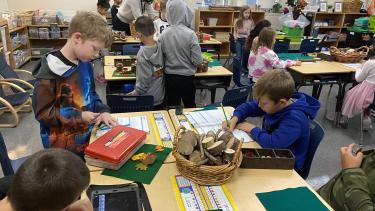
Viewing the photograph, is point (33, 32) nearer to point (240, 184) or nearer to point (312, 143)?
point (312, 143)

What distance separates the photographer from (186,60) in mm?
2955

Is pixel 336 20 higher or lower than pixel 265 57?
higher

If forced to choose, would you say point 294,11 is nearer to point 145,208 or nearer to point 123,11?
point 123,11

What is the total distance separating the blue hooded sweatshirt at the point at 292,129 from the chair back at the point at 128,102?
98cm

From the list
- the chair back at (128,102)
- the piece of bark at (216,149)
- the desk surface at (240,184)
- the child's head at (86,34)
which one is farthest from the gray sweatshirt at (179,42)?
the piece of bark at (216,149)

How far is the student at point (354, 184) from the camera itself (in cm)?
125

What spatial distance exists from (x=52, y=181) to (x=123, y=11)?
4748mm

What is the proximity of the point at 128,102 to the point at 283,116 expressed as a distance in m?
1.23

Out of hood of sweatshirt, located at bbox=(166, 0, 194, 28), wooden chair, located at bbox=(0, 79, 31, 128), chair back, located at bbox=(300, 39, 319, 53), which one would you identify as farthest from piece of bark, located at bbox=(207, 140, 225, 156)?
chair back, located at bbox=(300, 39, 319, 53)

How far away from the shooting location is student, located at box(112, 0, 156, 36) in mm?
4867

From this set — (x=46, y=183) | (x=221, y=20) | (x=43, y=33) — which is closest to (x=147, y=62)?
(x=46, y=183)

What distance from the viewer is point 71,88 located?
168cm

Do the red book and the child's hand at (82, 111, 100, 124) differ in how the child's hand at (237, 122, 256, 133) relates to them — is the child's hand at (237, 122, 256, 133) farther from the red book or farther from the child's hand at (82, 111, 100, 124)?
the child's hand at (82, 111, 100, 124)

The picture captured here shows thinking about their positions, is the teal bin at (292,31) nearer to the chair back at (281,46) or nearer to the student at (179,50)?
the chair back at (281,46)
